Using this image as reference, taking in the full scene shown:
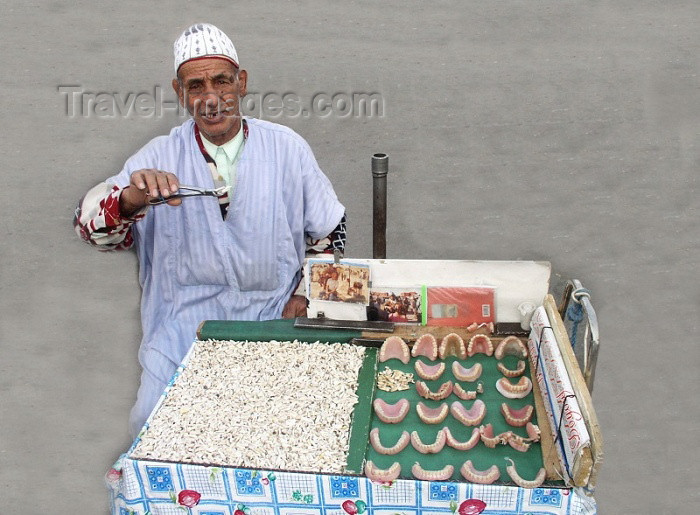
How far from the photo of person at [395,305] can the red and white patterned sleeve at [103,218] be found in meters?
0.84

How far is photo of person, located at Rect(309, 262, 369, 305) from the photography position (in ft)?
7.20

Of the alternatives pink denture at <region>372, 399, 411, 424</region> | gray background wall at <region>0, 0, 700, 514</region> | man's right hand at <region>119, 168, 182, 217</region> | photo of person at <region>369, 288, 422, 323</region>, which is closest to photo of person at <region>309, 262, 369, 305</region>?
photo of person at <region>369, 288, 422, 323</region>

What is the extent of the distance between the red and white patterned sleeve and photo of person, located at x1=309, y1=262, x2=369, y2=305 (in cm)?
62

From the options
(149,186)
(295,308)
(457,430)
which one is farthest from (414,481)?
(149,186)

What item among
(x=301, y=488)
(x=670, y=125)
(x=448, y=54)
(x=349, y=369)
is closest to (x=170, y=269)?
(x=349, y=369)

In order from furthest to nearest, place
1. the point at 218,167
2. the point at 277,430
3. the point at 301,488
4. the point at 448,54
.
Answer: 1. the point at 448,54
2. the point at 218,167
3. the point at 277,430
4. the point at 301,488

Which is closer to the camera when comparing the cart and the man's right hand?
the cart

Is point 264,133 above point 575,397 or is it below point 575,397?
above

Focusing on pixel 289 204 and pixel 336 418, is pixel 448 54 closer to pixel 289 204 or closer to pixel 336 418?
pixel 289 204

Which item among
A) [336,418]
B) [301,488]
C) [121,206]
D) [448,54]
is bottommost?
[301,488]

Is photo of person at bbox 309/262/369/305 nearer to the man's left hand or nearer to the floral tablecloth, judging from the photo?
the man's left hand

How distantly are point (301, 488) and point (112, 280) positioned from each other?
239 centimetres

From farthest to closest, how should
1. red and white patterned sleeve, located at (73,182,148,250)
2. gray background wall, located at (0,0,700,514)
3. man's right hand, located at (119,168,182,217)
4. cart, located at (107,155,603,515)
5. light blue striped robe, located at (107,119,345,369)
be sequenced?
gray background wall, located at (0,0,700,514), light blue striped robe, located at (107,119,345,369), red and white patterned sleeve, located at (73,182,148,250), man's right hand, located at (119,168,182,217), cart, located at (107,155,603,515)

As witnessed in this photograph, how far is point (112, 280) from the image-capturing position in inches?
143
